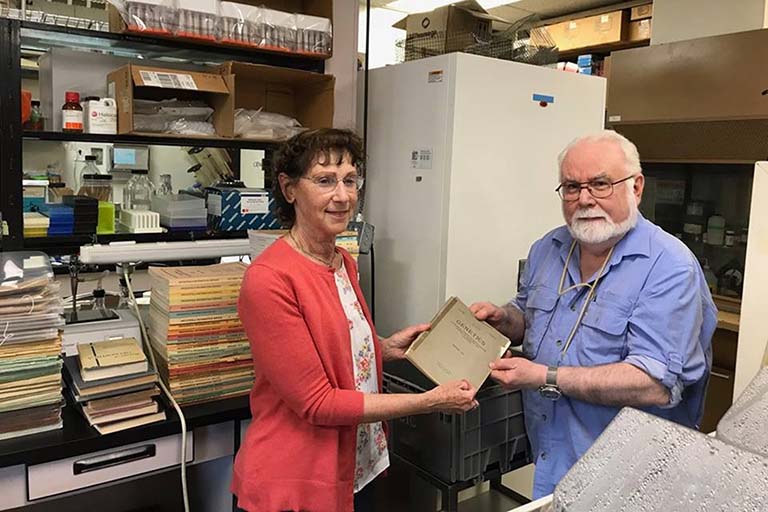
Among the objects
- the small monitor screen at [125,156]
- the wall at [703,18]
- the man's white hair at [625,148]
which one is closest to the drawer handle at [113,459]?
the man's white hair at [625,148]

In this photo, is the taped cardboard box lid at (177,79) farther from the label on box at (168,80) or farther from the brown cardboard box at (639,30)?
the brown cardboard box at (639,30)

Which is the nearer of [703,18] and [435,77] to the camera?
[435,77]

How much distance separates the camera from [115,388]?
1.62 metres

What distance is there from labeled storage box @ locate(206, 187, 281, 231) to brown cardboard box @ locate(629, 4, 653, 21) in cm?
386

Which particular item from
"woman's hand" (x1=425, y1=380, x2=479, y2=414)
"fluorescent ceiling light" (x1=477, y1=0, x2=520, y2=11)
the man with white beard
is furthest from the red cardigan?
"fluorescent ceiling light" (x1=477, y1=0, x2=520, y2=11)

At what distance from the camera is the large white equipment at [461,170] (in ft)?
7.80

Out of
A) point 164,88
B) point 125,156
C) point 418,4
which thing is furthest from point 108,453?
point 418,4

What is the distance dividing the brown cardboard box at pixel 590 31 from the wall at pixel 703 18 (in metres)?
1.35

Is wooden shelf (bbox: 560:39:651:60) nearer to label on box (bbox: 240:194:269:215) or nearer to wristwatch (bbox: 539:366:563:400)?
label on box (bbox: 240:194:269:215)

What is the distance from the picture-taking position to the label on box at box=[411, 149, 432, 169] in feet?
7.95

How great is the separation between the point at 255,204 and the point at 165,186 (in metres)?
0.53

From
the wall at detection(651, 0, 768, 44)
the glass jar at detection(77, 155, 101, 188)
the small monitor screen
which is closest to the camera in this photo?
the glass jar at detection(77, 155, 101, 188)

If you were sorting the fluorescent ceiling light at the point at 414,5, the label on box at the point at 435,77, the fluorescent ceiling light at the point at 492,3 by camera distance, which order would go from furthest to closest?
the fluorescent ceiling light at the point at 414,5
the fluorescent ceiling light at the point at 492,3
the label on box at the point at 435,77

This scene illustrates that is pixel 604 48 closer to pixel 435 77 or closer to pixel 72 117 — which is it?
pixel 435 77
